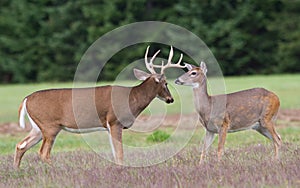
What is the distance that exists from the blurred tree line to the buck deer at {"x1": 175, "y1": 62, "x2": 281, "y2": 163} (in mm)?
29857

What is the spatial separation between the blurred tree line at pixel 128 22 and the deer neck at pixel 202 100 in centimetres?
2992

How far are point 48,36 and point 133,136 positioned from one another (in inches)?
1193

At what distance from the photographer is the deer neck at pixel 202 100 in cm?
1095

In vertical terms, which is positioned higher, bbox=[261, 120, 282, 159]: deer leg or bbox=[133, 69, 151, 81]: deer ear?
bbox=[133, 69, 151, 81]: deer ear

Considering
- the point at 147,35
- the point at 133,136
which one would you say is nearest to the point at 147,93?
the point at 133,136

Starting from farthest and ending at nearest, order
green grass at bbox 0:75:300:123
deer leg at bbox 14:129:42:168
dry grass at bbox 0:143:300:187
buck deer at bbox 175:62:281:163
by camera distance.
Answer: green grass at bbox 0:75:300:123
buck deer at bbox 175:62:281:163
deer leg at bbox 14:129:42:168
dry grass at bbox 0:143:300:187

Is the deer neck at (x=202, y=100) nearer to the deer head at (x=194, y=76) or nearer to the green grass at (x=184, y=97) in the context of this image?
the deer head at (x=194, y=76)

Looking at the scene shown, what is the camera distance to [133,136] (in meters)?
15.8

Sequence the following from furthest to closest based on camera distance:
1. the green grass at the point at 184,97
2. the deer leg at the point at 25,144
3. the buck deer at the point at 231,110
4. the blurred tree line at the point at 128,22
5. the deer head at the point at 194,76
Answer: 1. the blurred tree line at the point at 128,22
2. the green grass at the point at 184,97
3. the deer head at the point at 194,76
4. the buck deer at the point at 231,110
5. the deer leg at the point at 25,144

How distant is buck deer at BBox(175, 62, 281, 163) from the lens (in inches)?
428

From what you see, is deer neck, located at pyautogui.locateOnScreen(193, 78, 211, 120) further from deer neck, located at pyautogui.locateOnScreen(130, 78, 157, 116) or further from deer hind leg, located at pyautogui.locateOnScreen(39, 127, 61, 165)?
deer hind leg, located at pyautogui.locateOnScreen(39, 127, 61, 165)

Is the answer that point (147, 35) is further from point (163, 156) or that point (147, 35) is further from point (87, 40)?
point (163, 156)

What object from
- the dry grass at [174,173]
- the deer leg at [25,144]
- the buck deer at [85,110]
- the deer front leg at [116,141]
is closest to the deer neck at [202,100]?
the buck deer at [85,110]

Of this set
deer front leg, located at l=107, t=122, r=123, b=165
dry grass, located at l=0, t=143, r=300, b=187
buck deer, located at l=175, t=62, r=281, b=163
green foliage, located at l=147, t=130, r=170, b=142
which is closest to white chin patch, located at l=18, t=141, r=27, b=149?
dry grass, located at l=0, t=143, r=300, b=187
